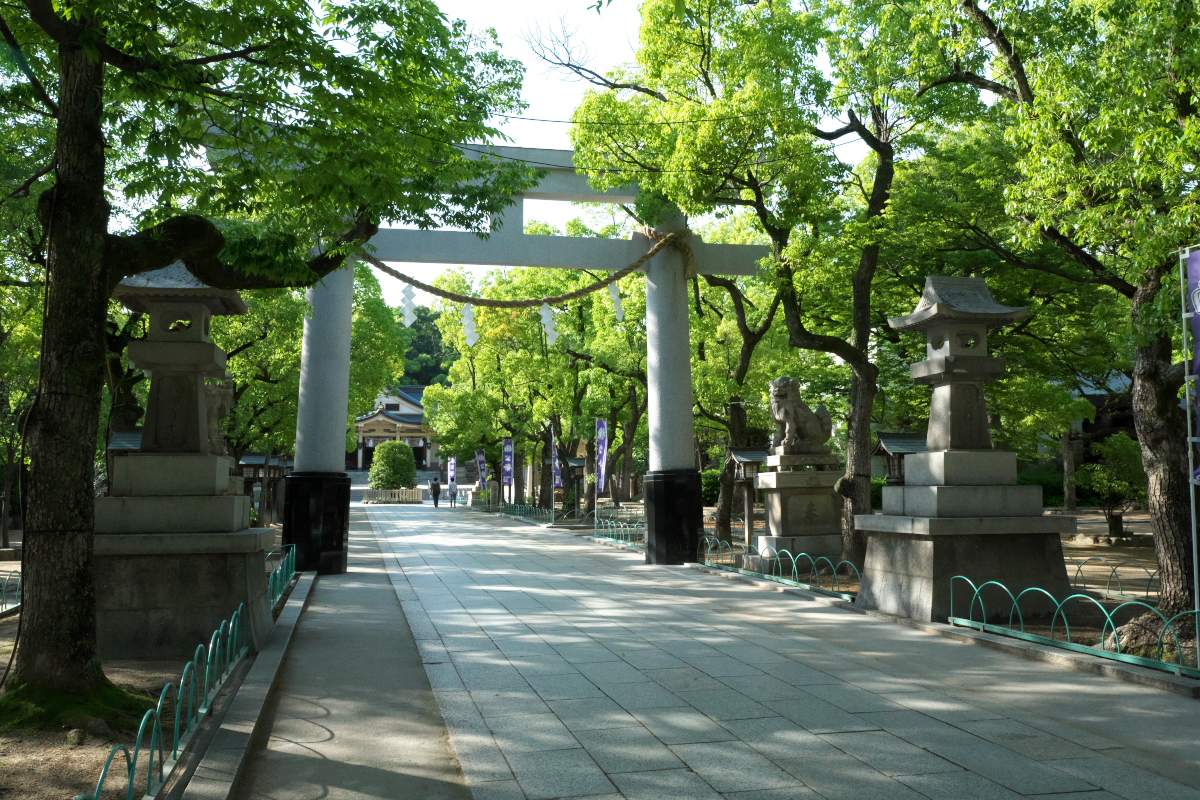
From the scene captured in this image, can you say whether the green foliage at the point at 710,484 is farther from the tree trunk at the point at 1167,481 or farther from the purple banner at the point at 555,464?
the tree trunk at the point at 1167,481

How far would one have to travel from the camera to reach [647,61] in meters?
14.0

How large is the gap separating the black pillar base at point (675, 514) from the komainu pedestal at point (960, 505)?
6.41m

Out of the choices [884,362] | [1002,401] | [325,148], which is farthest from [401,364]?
[325,148]

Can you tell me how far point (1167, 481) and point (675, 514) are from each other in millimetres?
8924

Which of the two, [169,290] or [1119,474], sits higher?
[169,290]

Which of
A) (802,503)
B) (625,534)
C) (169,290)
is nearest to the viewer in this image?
(169,290)

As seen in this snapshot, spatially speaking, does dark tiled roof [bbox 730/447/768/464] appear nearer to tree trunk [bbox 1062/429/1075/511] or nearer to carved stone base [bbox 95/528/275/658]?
carved stone base [bbox 95/528/275/658]

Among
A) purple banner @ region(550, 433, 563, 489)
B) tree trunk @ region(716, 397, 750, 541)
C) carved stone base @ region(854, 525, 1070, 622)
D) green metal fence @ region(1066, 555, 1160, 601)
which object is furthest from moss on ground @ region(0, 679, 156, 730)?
purple banner @ region(550, 433, 563, 489)

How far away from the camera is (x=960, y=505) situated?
914 cm

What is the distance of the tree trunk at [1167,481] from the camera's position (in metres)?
8.45

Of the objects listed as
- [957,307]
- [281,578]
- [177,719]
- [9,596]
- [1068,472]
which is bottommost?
[9,596]

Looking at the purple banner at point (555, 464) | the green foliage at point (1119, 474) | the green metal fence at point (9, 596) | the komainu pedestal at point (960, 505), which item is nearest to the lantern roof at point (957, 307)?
the komainu pedestal at point (960, 505)

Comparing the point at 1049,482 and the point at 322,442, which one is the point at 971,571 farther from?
the point at 1049,482

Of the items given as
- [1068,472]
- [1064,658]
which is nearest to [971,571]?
[1064,658]
